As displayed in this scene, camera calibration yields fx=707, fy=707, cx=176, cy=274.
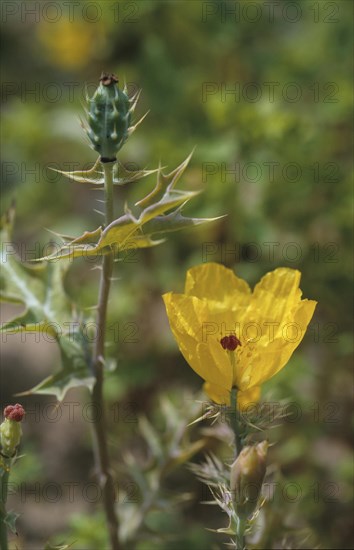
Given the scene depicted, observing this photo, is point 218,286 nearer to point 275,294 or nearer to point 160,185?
point 275,294

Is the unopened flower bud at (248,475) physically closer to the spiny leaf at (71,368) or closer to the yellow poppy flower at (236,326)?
the yellow poppy flower at (236,326)

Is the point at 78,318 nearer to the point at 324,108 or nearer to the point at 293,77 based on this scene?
the point at 324,108

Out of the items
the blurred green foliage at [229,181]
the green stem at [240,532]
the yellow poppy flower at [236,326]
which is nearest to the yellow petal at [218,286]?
the yellow poppy flower at [236,326]

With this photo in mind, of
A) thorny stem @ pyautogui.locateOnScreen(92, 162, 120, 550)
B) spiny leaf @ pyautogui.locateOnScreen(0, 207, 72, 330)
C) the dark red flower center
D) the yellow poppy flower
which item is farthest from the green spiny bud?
spiny leaf @ pyautogui.locateOnScreen(0, 207, 72, 330)

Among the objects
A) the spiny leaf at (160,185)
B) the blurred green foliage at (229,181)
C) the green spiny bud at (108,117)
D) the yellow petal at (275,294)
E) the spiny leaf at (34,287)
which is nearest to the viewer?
the green spiny bud at (108,117)

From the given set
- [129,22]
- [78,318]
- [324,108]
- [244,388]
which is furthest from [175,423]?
[129,22]

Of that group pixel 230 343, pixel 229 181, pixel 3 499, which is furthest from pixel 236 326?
pixel 229 181

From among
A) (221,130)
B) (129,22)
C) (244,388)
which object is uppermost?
(129,22)
